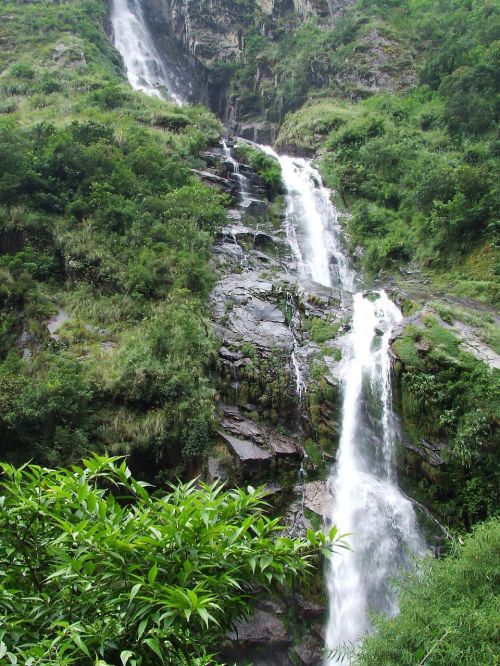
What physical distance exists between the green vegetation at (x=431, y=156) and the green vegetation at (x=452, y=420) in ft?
16.5

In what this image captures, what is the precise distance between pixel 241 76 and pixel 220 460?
39.5 meters

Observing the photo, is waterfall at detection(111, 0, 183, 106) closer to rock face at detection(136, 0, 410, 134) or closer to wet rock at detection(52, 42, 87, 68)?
rock face at detection(136, 0, 410, 134)

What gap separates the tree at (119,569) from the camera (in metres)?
2.11

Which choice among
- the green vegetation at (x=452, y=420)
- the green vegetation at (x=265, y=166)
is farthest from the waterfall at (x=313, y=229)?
the green vegetation at (x=452, y=420)

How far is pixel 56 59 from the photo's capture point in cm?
3194

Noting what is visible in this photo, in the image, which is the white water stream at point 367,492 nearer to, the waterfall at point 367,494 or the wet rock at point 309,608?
the waterfall at point 367,494

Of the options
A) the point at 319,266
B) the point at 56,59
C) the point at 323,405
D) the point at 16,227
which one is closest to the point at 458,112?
the point at 319,266

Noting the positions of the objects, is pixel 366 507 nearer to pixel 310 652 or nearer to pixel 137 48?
pixel 310 652

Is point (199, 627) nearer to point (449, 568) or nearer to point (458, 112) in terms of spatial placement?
point (449, 568)

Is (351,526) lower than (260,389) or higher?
lower

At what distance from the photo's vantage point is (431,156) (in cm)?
2225

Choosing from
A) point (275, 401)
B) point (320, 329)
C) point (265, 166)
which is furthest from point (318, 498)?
point (265, 166)

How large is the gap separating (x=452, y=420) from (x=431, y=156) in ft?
53.3

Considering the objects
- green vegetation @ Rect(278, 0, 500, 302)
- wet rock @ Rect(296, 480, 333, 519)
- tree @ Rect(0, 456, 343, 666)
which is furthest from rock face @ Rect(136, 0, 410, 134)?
tree @ Rect(0, 456, 343, 666)
